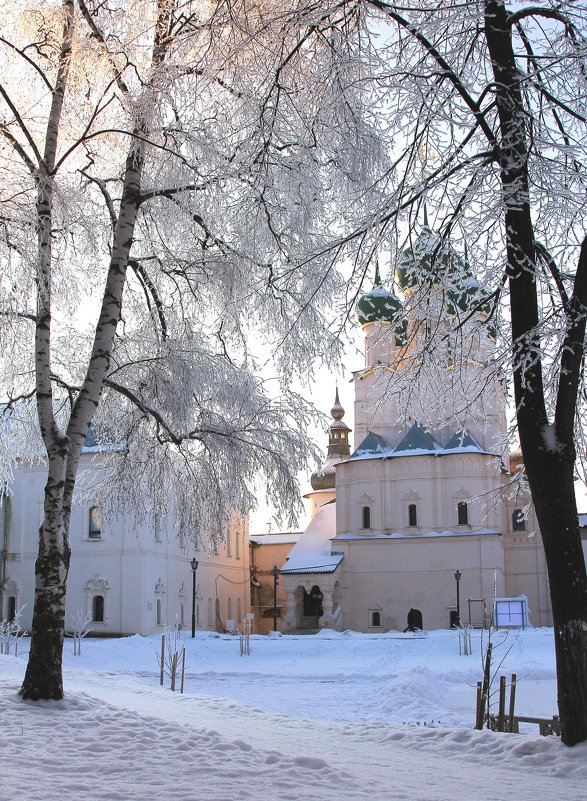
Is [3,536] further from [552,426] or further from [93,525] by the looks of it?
[552,426]

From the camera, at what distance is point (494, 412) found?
46.9m

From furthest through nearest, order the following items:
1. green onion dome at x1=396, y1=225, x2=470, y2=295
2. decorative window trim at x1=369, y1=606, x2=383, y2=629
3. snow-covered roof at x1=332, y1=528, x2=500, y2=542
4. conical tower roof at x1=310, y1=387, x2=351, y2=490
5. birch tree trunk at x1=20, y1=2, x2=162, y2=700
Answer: conical tower roof at x1=310, y1=387, x2=351, y2=490, decorative window trim at x1=369, y1=606, x2=383, y2=629, snow-covered roof at x1=332, y1=528, x2=500, y2=542, birch tree trunk at x1=20, y1=2, x2=162, y2=700, green onion dome at x1=396, y1=225, x2=470, y2=295

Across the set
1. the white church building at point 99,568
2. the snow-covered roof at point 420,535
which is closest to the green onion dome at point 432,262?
the white church building at point 99,568

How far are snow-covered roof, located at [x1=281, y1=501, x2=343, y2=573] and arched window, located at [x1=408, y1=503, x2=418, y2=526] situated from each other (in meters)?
4.05

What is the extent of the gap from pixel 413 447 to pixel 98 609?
689 inches

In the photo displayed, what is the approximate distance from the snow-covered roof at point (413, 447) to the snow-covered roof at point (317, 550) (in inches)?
218

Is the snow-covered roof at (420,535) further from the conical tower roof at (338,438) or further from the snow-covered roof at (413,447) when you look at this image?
the conical tower roof at (338,438)

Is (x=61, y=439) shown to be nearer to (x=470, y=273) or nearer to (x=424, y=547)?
(x=470, y=273)

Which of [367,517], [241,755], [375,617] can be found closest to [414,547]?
[367,517]

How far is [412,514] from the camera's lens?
4588cm

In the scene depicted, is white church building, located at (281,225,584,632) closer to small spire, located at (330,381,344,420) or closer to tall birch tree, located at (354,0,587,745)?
small spire, located at (330,381,344,420)

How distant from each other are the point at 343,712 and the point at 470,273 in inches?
371

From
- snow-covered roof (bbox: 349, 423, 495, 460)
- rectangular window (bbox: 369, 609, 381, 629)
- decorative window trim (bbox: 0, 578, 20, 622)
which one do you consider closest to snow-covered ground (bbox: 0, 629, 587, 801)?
decorative window trim (bbox: 0, 578, 20, 622)

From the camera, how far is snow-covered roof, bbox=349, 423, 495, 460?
4555 centimetres
